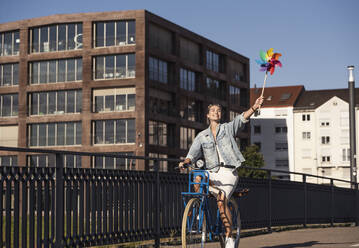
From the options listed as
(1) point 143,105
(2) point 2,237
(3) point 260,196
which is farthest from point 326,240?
(1) point 143,105

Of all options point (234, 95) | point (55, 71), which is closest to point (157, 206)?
point (55, 71)

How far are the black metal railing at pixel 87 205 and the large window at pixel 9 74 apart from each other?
170 ft

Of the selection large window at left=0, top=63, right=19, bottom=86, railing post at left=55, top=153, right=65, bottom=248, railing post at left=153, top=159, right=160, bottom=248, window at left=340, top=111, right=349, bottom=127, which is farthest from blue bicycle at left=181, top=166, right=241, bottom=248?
window at left=340, top=111, right=349, bottom=127

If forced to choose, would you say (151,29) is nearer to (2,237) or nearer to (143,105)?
(143,105)

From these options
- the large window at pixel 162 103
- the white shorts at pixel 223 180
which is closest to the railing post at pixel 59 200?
the white shorts at pixel 223 180

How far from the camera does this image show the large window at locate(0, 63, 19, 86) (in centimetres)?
6184

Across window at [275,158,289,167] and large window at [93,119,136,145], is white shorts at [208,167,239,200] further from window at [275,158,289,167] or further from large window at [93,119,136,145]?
window at [275,158,289,167]

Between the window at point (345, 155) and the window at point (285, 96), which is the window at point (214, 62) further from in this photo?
the window at point (285, 96)

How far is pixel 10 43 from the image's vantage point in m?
62.3

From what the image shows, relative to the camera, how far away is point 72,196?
7.87 metres

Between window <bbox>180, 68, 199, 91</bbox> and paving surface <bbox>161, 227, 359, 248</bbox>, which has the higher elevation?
window <bbox>180, 68, 199, 91</bbox>

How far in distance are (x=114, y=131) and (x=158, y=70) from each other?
270 inches

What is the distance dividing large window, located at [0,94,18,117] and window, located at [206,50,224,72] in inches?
768

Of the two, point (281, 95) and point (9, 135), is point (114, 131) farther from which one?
point (281, 95)
